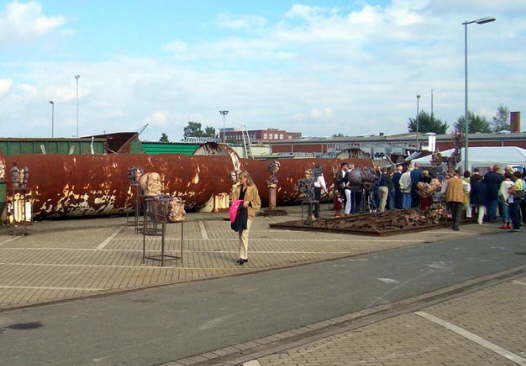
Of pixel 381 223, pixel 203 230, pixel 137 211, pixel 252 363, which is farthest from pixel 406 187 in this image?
pixel 252 363

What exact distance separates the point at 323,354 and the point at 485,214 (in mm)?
15126

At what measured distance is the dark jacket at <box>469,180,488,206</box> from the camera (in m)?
19.0

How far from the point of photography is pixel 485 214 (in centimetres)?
1973

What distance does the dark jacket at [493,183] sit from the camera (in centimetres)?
1889

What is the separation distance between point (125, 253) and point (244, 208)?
303cm

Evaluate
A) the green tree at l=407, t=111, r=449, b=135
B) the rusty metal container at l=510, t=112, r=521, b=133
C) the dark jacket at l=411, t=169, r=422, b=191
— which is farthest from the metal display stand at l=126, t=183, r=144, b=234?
the green tree at l=407, t=111, r=449, b=135

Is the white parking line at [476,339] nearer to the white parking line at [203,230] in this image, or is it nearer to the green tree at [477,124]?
the white parking line at [203,230]

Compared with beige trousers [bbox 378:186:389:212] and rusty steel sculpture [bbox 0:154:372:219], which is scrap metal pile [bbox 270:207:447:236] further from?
rusty steel sculpture [bbox 0:154:372:219]

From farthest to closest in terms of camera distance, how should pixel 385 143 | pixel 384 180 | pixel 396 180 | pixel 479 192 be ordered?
pixel 385 143, pixel 396 180, pixel 384 180, pixel 479 192

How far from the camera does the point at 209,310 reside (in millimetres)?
7957

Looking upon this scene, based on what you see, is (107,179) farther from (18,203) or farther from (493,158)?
(493,158)

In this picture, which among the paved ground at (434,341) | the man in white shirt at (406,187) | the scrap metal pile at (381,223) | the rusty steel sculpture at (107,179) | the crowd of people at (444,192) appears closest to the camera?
the paved ground at (434,341)

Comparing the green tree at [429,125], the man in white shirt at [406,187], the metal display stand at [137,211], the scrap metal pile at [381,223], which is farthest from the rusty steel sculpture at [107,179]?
the green tree at [429,125]

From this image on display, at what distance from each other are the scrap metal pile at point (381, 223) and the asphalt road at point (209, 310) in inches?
158
